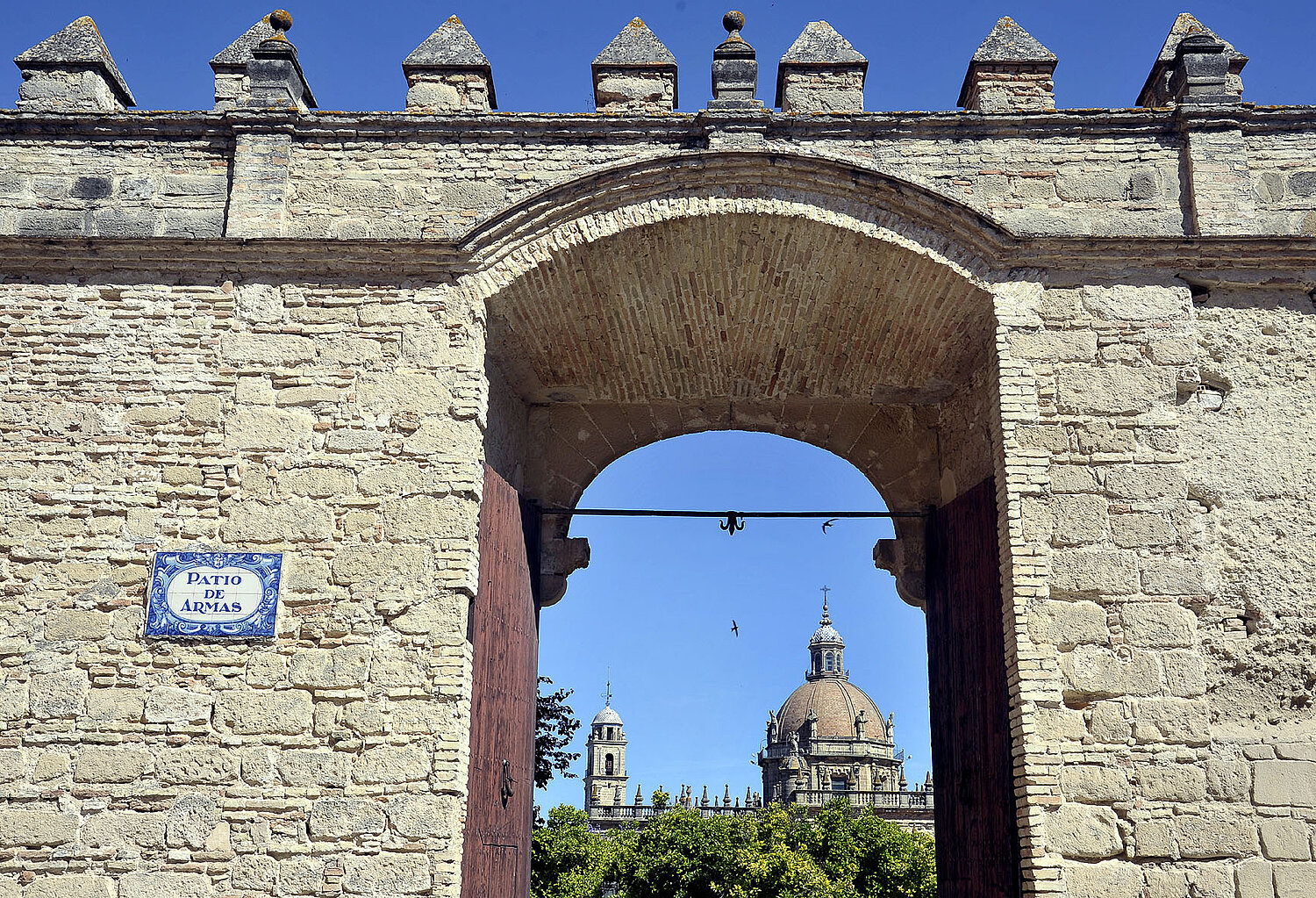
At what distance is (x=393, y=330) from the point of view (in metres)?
5.82

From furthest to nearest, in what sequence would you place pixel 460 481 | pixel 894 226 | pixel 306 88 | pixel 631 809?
pixel 631 809 < pixel 306 88 < pixel 894 226 < pixel 460 481

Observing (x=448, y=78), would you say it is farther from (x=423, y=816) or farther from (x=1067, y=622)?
(x=1067, y=622)

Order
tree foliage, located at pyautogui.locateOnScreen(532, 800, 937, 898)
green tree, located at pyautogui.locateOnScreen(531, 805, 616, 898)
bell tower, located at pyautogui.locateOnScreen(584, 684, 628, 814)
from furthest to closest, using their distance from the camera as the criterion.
→ bell tower, located at pyautogui.locateOnScreen(584, 684, 628, 814) < tree foliage, located at pyautogui.locateOnScreen(532, 800, 937, 898) < green tree, located at pyautogui.locateOnScreen(531, 805, 616, 898)

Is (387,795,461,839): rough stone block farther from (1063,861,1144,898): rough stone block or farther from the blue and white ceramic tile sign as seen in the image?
(1063,861,1144,898): rough stone block

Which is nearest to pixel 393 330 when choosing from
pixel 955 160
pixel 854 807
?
pixel 955 160

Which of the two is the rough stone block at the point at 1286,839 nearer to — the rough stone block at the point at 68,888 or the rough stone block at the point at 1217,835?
the rough stone block at the point at 1217,835

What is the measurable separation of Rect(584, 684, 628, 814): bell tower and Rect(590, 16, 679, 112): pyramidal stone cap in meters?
60.0

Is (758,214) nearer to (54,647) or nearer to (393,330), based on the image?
(393,330)

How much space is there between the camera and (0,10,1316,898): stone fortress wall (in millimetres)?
5109

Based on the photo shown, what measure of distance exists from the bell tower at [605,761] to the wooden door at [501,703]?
58442 millimetres

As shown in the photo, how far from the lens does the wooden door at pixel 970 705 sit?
5633mm

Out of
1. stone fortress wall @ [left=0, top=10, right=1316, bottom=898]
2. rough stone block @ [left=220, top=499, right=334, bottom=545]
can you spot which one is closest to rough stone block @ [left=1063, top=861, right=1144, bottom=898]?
stone fortress wall @ [left=0, top=10, right=1316, bottom=898]

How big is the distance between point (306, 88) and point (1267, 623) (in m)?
5.73

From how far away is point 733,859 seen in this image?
23719mm
